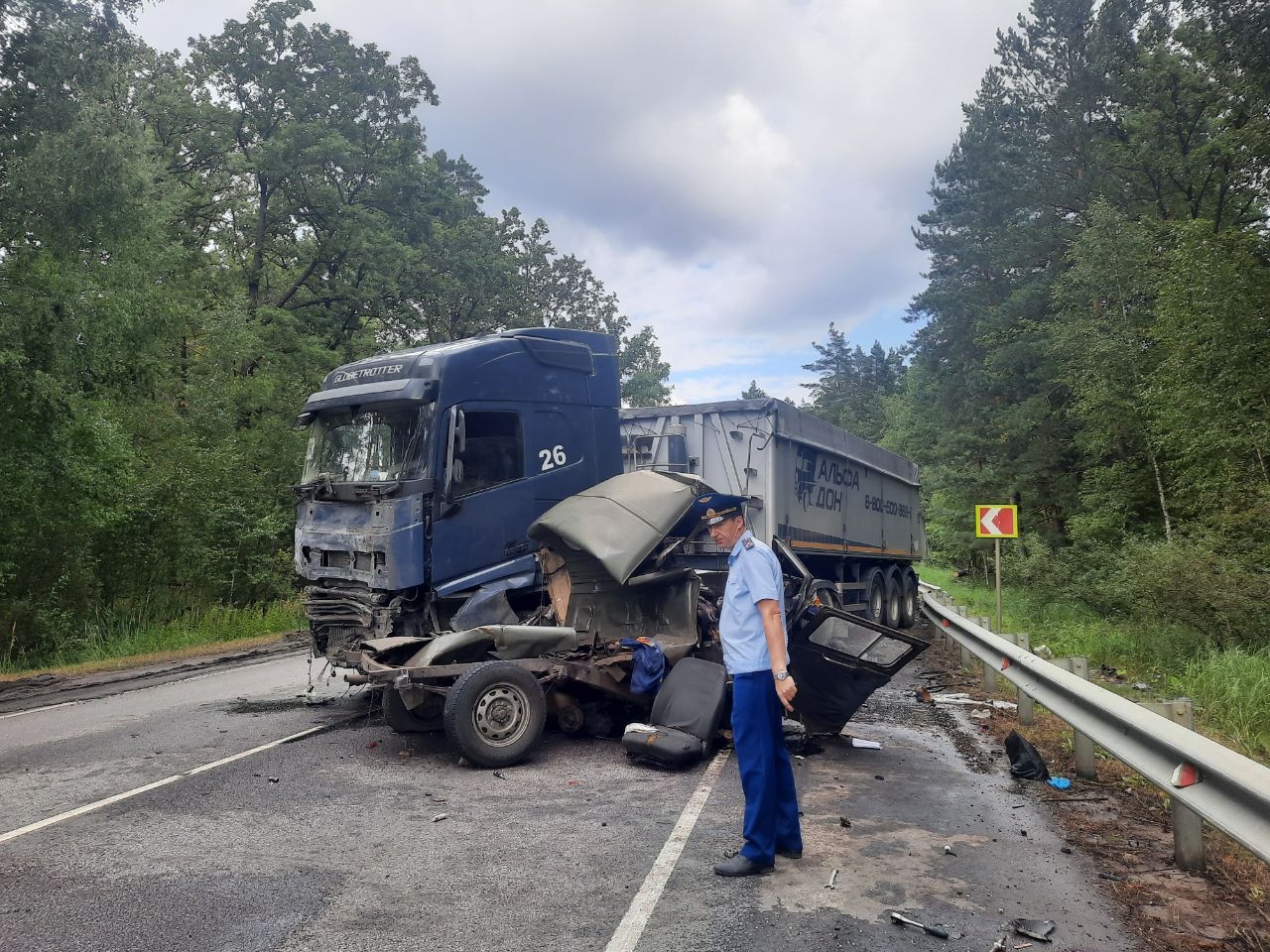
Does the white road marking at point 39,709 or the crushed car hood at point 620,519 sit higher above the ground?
the crushed car hood at point 620,519

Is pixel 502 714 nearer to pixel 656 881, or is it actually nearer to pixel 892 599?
pixel 656 881

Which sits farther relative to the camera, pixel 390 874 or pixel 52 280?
pixel 52 280

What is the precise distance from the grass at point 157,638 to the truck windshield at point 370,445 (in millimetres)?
6240

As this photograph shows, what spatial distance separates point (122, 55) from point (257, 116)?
47.6 ft

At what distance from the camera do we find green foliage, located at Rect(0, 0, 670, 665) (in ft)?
39.8

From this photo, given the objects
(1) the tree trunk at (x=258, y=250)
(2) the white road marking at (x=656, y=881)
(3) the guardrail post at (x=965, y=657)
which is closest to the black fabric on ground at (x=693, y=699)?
(2) the white road marking at (x=656, y=881)

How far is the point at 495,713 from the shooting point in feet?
21.1

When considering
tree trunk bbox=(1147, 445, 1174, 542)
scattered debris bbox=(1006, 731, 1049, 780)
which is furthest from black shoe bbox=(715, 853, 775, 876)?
tree trunk bbox=(1147, 445, 1174, 542)

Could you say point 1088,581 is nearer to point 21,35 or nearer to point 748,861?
point 748,861

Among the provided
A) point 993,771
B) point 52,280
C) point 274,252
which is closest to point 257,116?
point 274,252

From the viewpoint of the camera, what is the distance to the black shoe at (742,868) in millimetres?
4148

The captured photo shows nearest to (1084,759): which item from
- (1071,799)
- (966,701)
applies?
(1071,799)

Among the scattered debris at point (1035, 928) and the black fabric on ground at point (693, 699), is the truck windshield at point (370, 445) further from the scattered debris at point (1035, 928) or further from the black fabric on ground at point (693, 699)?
the scattered debris at point (1035, 928)

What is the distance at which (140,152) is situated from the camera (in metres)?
13.1
